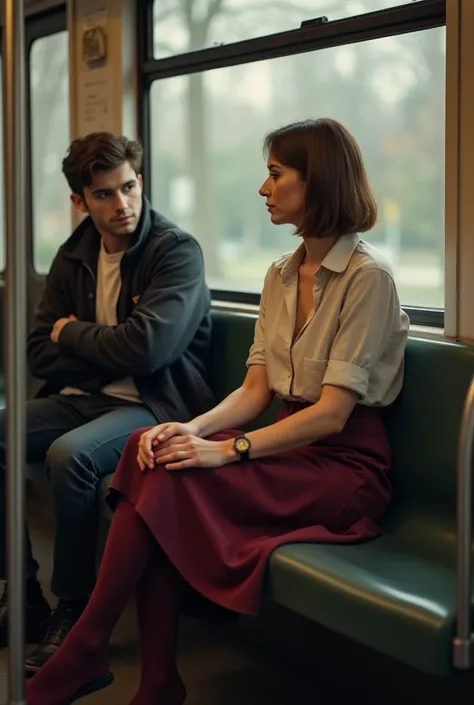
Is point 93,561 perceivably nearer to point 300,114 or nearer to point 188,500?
point 188,500

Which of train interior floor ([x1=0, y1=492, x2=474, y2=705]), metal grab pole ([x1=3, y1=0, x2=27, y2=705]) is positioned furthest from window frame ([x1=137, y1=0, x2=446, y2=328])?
metal grab pole ([x1=3, y1=0, x2=27, y2=705])

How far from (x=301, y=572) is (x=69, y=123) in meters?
2.75

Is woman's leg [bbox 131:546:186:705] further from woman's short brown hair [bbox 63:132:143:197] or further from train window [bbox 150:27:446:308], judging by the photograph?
woman's short brown hair [bbox 63:132:143:197]

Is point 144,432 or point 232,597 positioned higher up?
point 144,432

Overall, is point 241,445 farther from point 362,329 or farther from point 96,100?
point 96,100

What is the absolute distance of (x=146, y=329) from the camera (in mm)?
2959

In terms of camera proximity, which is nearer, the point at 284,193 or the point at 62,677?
the point at 62,677

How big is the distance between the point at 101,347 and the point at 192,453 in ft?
2.72

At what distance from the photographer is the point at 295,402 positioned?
2533 millimetres

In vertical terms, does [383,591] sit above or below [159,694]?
above

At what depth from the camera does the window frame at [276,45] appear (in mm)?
2789

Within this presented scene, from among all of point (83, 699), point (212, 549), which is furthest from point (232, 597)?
point (83, 699)

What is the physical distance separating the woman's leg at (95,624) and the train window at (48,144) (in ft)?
8.49

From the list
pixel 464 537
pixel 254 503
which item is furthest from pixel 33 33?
pixel 464 537
